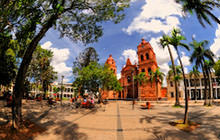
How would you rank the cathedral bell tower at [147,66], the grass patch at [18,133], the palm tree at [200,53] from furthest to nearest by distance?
the cathedral bell tower at [147,66] < the palm tree at [200,53] < the grass patch at [18,133]

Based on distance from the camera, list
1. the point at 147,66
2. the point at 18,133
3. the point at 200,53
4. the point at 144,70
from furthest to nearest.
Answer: the point at 144,70, the point at 147,66, the point at 200,53, the point at 18,133

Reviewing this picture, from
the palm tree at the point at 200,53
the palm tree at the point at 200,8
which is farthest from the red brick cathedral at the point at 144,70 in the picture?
the palm tree at the point at 200,8

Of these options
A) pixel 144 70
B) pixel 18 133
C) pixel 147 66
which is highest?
pixel 147 66

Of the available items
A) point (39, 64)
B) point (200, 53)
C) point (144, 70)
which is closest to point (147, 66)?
point (144, 70)

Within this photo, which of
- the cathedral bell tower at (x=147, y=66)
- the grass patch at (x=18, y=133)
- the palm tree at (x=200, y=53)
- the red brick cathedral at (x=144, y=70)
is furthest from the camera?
the red brick cathedral at (x=144, y=70)

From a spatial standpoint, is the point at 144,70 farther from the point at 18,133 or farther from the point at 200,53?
the point at 18,133

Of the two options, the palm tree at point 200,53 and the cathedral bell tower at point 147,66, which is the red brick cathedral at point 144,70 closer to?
the cathedral bell tower at point 147,66

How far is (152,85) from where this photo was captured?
36.2 metres

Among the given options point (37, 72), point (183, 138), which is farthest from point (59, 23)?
point (37, 72)

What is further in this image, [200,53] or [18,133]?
Result: [200,53]

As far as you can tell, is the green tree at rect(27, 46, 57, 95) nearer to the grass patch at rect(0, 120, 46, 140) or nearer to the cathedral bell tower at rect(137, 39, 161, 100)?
the grass patch at rect(0, 120, 46, 140)

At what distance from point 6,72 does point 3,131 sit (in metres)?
18.1

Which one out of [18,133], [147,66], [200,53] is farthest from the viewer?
[147,66]

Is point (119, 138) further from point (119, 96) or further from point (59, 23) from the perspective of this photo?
point (119, 96)
